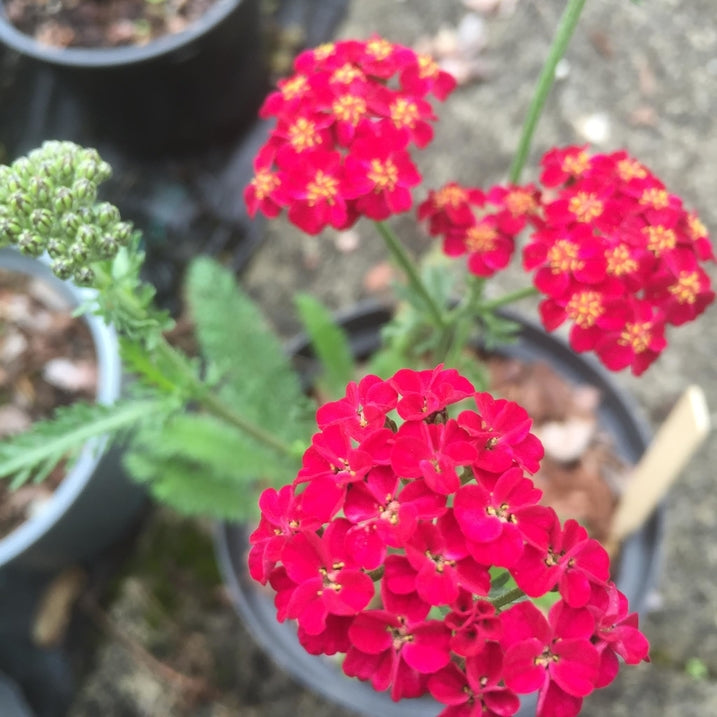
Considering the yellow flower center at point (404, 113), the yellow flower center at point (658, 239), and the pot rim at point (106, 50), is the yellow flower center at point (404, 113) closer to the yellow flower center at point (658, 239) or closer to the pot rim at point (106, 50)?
the yellow flower center at point (658, 239)

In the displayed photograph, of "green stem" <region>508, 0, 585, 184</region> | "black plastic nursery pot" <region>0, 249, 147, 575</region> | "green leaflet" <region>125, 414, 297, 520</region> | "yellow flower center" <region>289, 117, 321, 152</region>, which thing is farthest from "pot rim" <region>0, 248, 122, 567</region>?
"green stem" <region>508, 0, 585, 184</region>

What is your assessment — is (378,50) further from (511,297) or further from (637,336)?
(637,336)

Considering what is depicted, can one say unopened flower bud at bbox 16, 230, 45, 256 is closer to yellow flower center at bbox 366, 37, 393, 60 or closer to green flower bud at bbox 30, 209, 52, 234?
green flower bud at bbox 30, 209, 52, 234

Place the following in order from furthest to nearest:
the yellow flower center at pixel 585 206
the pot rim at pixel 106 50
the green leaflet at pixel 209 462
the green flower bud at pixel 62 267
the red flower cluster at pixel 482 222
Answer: the pot rim at pixel 106 50 < the green leaflet at pixel 209 462 < the red flower cluster at pixel 482 222 < the yellow flower center at pixel 585 206 < the green flower bud at pixel 62 267

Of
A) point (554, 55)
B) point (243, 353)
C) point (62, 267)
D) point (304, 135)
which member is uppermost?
point (554, 55)

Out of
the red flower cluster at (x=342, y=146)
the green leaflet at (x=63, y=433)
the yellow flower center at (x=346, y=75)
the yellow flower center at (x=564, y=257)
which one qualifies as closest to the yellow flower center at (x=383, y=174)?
the red flower cluster at (x=342, y=146)

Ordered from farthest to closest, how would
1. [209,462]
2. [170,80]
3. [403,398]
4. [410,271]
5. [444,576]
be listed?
[170,80] < [209,462] < [410,271] < [403,398] < [444,576]

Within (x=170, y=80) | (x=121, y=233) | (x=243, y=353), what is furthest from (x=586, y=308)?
(x=170, y=80)
